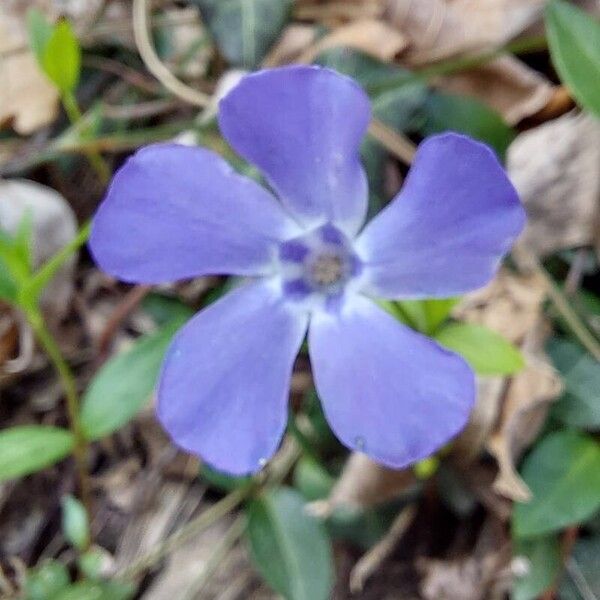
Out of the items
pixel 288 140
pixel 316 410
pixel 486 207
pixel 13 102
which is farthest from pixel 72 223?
pixel 486 207

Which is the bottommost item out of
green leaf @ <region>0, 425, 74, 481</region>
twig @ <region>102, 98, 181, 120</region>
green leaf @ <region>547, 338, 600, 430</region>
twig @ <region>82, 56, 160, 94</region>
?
green leaf @ <region>0, 425, 74, 481</region>

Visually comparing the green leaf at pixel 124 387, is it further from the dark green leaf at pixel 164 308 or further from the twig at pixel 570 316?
the twig at pixel 570 316

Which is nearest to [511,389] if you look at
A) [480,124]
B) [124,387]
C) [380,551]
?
[380,551]

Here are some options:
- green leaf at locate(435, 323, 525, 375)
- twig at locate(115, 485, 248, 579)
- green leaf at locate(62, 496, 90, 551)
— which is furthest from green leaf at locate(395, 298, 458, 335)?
green leaf at locate(62, 496, 90, 551)

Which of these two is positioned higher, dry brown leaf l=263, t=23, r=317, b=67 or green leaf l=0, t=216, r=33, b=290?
dry brown leaf l=263, t=23, r=317, b=67

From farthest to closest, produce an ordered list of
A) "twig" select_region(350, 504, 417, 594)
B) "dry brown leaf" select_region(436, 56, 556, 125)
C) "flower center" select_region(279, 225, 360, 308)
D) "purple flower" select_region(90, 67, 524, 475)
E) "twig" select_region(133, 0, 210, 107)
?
"twig" select_region(133, 0, 210, 107)
"dry brown leaf" select_region(436, 56, 556, 125)
"twig" select_region(350, 504, 417, 594)
"flower center" select_region(279, 225, 360, 308)
"purple flower" select_region(90, 67, 524, 475)

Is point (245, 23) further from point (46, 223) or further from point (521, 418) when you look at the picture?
point (521, 418)

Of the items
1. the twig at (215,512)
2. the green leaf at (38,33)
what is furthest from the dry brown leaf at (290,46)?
the twig at (215,512)

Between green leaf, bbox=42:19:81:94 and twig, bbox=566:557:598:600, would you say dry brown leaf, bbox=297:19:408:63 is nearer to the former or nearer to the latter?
green leaf, bbox=42:19:81:94
